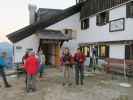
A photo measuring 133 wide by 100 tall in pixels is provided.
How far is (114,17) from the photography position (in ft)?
70.2

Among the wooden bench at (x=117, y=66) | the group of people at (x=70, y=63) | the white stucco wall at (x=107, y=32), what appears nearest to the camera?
the group of people at (x=70, y=63)

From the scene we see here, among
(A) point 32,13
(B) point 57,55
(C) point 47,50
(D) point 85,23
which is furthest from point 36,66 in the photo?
(A) point 32,13

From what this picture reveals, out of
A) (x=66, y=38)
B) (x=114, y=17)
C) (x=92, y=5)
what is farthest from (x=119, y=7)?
(x=66, y=38)

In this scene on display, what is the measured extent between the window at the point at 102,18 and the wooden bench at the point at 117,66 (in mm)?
3587

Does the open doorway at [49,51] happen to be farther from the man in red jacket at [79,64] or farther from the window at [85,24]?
the man in red jacket at [79,64]

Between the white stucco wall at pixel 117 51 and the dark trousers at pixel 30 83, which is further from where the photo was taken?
the white stucco wall at pixel 117 51

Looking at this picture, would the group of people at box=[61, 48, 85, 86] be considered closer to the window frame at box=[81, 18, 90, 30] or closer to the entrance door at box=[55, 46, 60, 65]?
the window frame at box=[81, 18, 90, 30]

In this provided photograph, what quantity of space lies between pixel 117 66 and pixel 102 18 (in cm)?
554

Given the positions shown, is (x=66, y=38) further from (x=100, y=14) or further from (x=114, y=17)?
(x=114, y=17)

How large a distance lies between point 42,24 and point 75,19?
13.5 ft

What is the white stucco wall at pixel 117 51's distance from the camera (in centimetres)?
2010

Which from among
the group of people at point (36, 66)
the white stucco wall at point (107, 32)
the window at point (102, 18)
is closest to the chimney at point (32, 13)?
the white stucco wall at point (107, 32)

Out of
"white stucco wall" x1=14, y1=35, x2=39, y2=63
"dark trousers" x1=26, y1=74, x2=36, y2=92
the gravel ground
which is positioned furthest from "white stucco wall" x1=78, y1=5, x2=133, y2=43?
"dark trousers" x1=26, y1=74, x2=36, y2=92

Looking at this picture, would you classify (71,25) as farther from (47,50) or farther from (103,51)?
(103,51)
